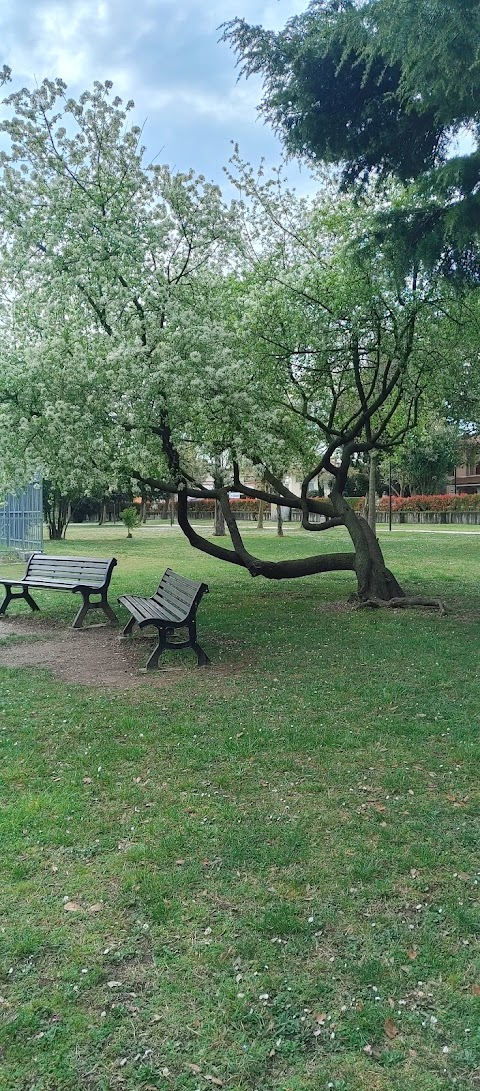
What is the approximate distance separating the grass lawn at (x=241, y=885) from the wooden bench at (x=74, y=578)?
113 inches

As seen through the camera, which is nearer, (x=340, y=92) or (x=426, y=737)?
(x=426, y=737)

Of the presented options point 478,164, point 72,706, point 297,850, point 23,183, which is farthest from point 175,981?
point 23,183

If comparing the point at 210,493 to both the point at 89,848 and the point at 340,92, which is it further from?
the point at 89,848

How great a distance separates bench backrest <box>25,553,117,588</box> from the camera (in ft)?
30.7

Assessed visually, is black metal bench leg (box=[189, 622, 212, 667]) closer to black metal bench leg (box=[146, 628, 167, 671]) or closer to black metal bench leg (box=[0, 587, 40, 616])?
black metal bench leg (box=[146, 628, 167, 671])

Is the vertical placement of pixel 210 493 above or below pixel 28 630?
above

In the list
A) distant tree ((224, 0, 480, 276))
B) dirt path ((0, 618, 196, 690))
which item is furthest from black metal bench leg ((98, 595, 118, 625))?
distant tree ((224, 0, 480, 276))

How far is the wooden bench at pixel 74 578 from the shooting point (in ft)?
30.2

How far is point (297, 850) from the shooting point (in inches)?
135

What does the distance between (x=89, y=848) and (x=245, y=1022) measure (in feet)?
4.51

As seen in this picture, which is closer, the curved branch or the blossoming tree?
the blossoming tree

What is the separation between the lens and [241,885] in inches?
123

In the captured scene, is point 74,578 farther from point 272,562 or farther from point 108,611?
point 272,562

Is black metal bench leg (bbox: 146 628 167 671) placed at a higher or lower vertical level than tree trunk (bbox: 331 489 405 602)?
lower
